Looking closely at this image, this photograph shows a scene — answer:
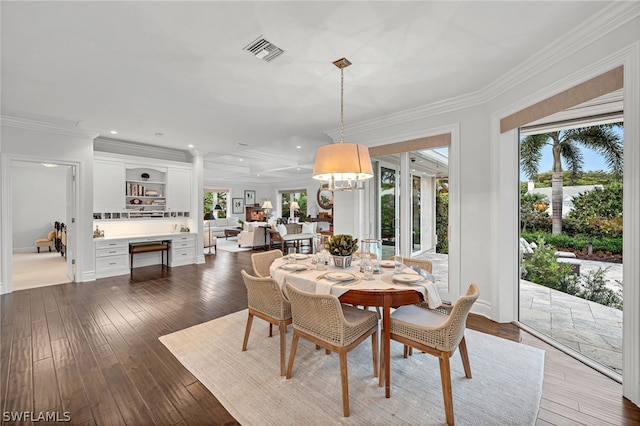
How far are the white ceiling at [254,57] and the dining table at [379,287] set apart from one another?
194 cm

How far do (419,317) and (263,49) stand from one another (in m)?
2.55

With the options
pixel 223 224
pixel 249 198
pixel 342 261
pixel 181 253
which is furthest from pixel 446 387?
pixel 249 198

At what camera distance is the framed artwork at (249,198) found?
13.6 m

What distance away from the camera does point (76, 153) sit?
189 inches

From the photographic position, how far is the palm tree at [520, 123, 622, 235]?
101 inches

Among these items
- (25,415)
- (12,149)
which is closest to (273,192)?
(12,149)

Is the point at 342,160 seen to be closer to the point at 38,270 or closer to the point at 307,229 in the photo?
the point at 307,229

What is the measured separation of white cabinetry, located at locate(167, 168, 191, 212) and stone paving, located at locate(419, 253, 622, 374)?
668 cm

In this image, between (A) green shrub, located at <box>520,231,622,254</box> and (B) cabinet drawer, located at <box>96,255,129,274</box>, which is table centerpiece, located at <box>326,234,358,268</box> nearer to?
(A) green shrub, located at <box>520,231,622,254</box>

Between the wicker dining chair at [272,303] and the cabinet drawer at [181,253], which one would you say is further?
the cabinet drawer at [181,253]

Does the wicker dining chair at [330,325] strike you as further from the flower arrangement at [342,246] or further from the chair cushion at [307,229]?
the chair cushion at [307,229]

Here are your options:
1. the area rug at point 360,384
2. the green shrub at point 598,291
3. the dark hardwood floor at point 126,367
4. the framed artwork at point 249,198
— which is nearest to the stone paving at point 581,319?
the green shrub at point 598,291

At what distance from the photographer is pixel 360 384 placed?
2080 mm

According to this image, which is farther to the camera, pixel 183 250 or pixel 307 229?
pixel 307 229
